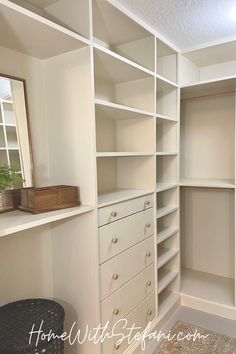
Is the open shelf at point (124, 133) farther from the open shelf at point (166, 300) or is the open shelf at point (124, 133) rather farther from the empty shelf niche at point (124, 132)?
the open shelf at point (166, 300)

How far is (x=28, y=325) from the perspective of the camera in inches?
51.1

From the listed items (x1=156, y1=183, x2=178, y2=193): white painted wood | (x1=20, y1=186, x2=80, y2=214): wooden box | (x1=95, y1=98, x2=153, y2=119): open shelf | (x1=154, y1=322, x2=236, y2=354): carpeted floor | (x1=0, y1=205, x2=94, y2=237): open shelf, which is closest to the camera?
(x1=0, y1=205, x2=94, y2=237): open shelf

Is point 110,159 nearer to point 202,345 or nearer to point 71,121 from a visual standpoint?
point 71,121

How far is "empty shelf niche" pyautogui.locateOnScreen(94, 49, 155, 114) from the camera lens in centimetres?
176

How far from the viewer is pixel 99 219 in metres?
1.45

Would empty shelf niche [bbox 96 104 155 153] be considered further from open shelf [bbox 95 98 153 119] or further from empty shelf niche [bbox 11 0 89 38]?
empty shelf niche [bbox 11 0 89 38]

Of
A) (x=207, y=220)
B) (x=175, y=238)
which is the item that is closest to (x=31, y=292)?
(x=175, y=238)

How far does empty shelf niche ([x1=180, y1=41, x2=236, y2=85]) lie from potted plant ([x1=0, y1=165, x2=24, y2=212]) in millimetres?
1630

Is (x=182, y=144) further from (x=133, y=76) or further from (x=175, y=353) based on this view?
(x=175, y=353)

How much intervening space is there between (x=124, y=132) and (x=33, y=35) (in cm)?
101

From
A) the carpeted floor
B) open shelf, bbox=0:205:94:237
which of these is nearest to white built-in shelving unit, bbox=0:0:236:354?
open shelf, bbox=0:205:94:237

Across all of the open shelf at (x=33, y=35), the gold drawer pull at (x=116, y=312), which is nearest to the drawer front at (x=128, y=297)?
the gold drawer pull at (x=116, y=312)

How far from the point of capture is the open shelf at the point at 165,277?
2173 millimetres

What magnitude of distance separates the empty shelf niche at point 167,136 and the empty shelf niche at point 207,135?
1.07 feet
